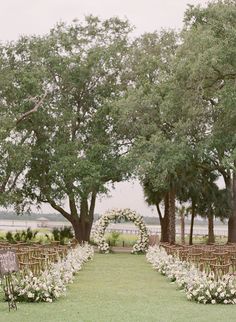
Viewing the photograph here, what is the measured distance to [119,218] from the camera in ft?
140

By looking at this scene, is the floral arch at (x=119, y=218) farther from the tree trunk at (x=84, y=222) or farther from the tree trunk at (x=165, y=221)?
the tree trunk at (x=165, y=221)

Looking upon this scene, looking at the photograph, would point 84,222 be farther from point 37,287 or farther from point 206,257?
point 37,287

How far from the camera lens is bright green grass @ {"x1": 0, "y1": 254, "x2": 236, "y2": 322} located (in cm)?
1320

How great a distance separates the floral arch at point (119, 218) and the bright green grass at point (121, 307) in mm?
19380

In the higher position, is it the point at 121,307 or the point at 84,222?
the point at 84,222

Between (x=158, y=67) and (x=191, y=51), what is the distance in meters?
10.3

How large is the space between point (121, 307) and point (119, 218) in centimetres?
2794

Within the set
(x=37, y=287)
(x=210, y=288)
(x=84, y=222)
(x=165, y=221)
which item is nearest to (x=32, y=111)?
(x=84, y=222)

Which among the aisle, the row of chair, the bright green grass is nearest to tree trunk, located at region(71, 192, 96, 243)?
the row of chair

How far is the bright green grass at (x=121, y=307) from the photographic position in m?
13.2

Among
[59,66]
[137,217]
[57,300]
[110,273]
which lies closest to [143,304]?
[57,300]

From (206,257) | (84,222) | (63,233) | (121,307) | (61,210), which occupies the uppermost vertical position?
(61,210)

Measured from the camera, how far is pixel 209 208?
46.6 metres

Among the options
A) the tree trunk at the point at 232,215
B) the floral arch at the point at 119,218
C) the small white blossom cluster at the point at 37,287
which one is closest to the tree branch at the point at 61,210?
the floral arch at the point at 119,218
